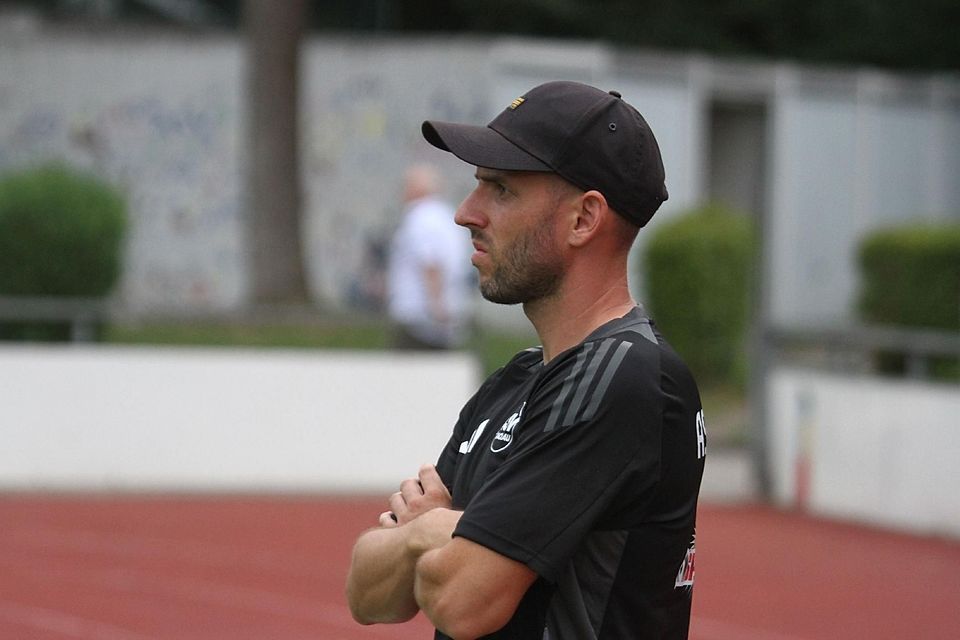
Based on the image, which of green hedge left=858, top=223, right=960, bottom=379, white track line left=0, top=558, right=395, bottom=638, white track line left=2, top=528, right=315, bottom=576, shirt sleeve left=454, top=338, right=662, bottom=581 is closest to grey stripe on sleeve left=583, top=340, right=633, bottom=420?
shirt sleeve left=454, top=338, right=662, bottom=581

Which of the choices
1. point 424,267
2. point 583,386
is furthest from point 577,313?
point 424,267

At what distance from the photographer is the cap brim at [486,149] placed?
8.81ft

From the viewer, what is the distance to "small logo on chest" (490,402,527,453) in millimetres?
2715

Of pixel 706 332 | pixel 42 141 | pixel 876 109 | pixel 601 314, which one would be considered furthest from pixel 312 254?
pixel 601 314

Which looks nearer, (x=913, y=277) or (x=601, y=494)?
(x=601, y=494)

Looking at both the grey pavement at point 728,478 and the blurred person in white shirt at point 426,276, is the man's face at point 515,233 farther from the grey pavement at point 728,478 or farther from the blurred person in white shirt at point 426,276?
the grey pavement at point 728,478

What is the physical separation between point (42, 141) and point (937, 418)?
501 inches

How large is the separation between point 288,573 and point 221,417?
3171 mm

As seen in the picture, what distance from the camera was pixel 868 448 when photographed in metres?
11.9

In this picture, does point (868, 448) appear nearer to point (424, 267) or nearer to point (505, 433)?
point (424, 267)

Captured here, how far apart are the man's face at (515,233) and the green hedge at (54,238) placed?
11920mm

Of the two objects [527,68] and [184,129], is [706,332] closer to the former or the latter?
[527,68]

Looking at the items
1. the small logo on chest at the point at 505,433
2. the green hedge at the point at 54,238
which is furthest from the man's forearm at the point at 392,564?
the green hedge at the point at 54,238

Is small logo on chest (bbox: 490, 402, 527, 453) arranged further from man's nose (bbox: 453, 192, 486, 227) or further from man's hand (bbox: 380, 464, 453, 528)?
man's nose (bbox: 453, 192, 486, 227)
